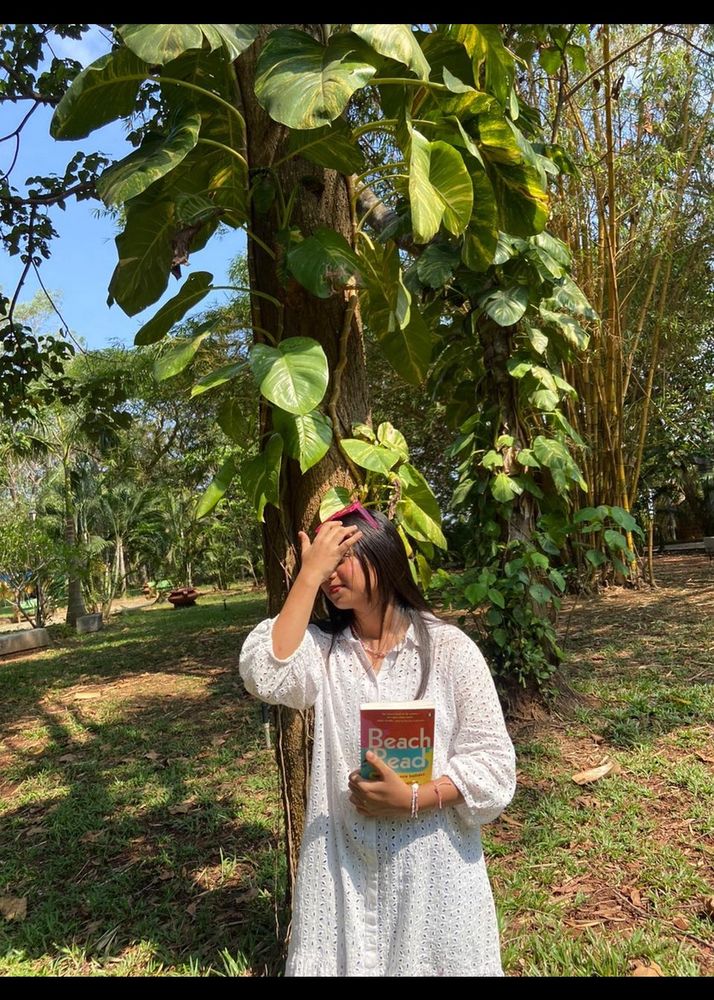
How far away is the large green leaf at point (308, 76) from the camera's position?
49.1 inches

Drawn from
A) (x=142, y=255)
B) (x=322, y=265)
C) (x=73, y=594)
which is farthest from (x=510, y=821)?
(x=73, y=594)

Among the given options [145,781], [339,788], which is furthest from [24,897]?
[339,788]

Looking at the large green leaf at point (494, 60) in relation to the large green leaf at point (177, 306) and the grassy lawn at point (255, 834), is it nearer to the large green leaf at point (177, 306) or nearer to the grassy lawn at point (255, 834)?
the large green leaf at point (177, 306)

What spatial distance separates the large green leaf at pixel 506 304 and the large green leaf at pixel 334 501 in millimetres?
1907

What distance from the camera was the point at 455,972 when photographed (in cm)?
123

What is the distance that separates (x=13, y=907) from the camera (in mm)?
2422

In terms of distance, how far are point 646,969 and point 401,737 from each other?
1.24 meters

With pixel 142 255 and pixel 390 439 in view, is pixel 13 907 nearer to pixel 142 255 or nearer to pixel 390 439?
pixel 390 439

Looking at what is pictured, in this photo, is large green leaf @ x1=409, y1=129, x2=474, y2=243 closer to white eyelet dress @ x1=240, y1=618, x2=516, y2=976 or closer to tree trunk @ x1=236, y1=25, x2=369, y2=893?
tree trunk @ x1=236, y1=25, x2=369, y2=893

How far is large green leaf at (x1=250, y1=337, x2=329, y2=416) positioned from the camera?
1.36 meters

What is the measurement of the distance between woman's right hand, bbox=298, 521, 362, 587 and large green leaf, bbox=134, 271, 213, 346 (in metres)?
0.67

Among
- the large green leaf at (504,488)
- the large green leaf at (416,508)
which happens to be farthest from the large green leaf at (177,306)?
the large green leaf at (504,488)

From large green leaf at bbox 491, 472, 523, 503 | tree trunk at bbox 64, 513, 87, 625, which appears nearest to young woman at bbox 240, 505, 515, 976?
large green leaf at bbox 491, 472, 523, 503

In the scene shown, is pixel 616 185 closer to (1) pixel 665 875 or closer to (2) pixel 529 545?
(2) pixel 529 545
